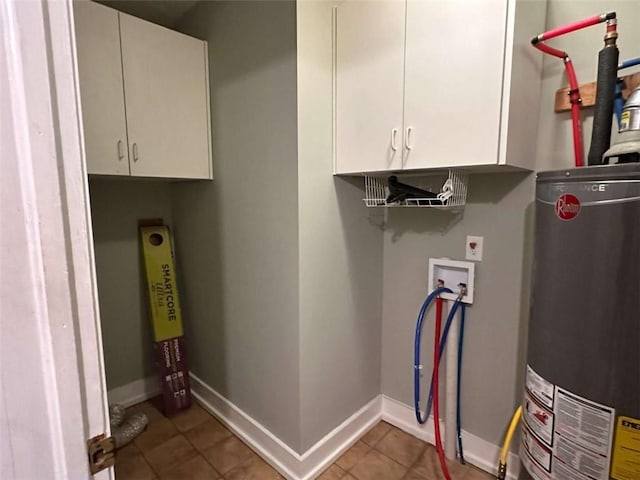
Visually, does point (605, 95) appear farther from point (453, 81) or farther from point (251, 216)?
point (251, 216)

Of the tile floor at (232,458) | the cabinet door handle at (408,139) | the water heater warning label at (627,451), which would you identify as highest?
the cabinet door handle at (408,139)

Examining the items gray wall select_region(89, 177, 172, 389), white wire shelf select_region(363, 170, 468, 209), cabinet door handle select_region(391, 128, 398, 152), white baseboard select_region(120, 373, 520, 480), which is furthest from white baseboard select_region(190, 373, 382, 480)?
cabinet door handle select_region(391, 128, 398, 152)

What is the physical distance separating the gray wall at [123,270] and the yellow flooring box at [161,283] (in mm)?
125

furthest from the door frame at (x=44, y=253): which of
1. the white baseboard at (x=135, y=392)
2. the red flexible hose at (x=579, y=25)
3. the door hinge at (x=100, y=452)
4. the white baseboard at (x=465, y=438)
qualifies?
the white baseboard at (x=135, y=392)

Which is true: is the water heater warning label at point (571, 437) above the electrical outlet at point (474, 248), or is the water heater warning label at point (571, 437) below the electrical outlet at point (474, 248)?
below

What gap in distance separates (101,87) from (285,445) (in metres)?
2.00

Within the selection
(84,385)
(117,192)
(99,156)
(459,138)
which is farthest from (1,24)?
(117,192)

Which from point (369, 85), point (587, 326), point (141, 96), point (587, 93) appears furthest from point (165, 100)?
point (587, 326)

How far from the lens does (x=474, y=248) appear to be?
1664 millimetres

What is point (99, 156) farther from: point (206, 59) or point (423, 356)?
point (423, 356)

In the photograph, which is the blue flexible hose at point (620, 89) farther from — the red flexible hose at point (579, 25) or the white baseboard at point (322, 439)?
the white baseboard at point (322, 439)

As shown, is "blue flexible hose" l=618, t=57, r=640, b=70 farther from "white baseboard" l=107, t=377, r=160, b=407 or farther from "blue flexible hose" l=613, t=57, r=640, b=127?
"white baseboard" l=107, t=377, r=160, b=407

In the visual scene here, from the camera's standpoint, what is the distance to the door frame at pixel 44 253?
469 millimetres

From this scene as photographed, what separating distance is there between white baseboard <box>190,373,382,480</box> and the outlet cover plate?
866 millimetres
